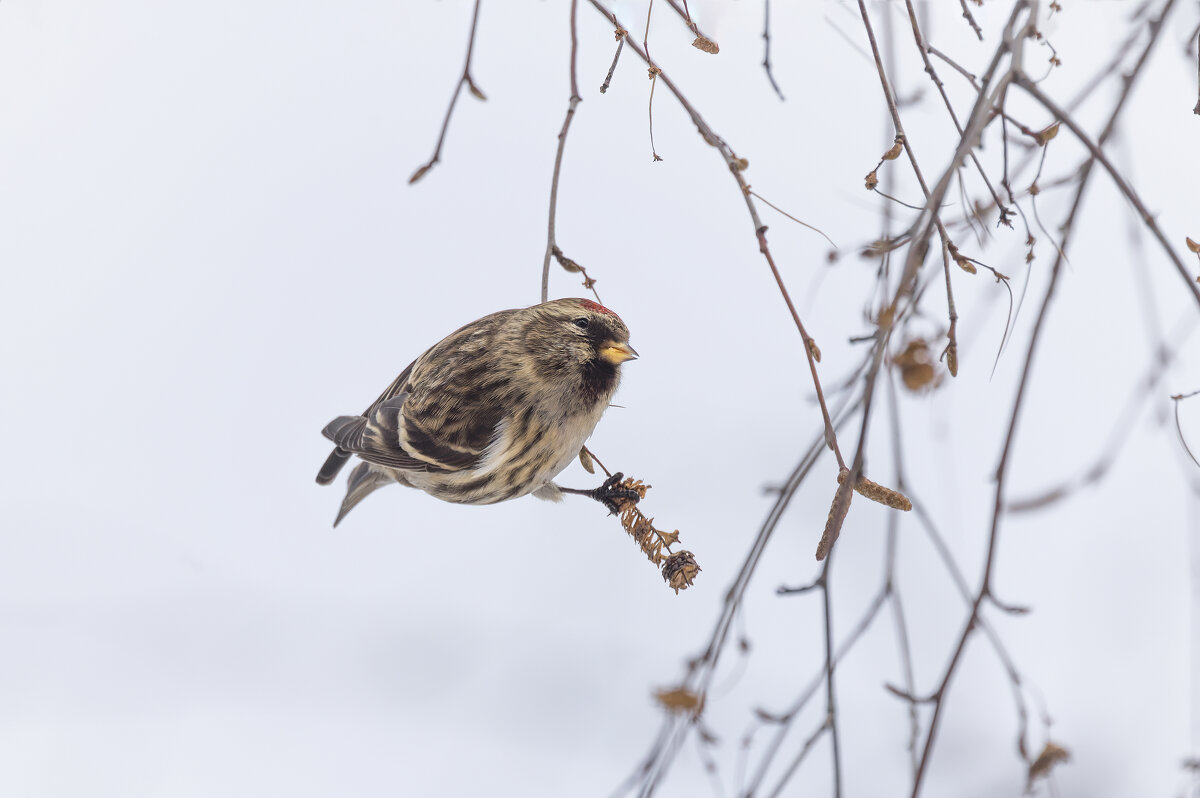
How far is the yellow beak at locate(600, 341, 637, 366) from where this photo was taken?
3.11 ft

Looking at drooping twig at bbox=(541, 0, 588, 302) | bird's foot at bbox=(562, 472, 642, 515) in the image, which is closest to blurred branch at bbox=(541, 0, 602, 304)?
drooping twig at bbox=(541, 0, 588, 302)

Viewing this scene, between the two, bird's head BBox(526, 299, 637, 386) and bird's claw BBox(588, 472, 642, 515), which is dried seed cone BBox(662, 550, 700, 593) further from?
bird's head BBox(526, 299, 637, 386)

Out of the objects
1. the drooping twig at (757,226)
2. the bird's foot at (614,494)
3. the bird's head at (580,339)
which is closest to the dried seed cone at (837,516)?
the drooping twig at (757,226)

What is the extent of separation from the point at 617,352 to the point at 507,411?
0.14 metres

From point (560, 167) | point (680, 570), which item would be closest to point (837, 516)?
point (680, 570)

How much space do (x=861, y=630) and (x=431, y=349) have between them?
24.6 inches

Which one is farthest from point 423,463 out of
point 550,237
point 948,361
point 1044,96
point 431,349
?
point 1044,96

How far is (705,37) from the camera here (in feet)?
2.41

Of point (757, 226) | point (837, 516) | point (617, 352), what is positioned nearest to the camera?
point (837, 516)

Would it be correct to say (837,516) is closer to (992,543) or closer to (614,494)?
(992,543)

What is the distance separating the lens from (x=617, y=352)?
954 millimetres

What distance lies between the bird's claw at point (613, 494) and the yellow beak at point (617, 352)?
4.9 inches

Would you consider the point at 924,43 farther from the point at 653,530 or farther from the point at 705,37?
the point at 653,530

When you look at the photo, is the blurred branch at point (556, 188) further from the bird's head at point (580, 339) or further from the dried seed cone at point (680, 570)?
the dried seed cone at point (680, 570)
